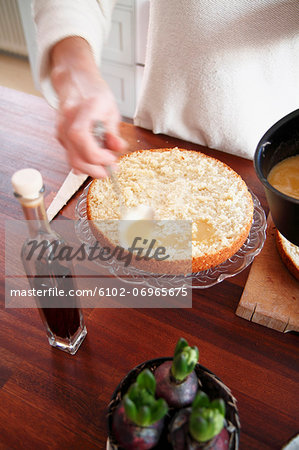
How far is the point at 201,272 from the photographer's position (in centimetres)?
92

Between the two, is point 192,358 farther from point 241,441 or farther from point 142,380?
point 241,441

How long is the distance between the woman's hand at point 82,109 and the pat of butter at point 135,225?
0.56 feet

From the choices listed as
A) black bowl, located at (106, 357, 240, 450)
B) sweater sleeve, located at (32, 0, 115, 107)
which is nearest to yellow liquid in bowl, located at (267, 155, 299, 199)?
black bowl, located at (106, 357, 240, 450)

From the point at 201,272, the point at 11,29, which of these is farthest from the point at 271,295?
the point at 11,29

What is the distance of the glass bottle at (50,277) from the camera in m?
0.56

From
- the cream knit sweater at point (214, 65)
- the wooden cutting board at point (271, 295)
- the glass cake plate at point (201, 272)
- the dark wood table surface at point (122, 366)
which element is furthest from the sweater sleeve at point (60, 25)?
the wooden cutting board at point (271, 295)

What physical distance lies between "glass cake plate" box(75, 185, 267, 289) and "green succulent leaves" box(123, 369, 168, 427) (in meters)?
0.36

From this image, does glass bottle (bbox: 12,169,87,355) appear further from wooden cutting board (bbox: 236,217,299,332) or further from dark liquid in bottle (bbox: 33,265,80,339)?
wooden cutting board (bbox: 236,217,299,332)

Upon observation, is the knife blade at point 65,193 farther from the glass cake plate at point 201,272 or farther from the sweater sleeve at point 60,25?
the sweater sleeve at point 60,25

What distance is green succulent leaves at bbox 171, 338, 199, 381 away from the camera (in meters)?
0.51

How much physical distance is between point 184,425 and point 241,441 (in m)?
0.27

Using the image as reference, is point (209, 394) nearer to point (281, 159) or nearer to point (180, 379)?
point (180, 379)

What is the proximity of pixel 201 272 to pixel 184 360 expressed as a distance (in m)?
0.42

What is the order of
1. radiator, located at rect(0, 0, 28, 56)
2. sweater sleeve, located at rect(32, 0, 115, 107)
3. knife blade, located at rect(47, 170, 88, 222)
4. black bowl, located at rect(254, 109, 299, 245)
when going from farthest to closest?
radiator, located at rect(0, 0, 28, 56) → knife blade, located at rect(47, 170, 88, 222) → sweater sleeve, located at rect(32, 0, 115, 107) → black bowl, located at rect(254, 109, 299, 245)
